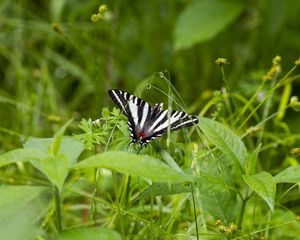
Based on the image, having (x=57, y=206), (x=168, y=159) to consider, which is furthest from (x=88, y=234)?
(x=168, y=159)

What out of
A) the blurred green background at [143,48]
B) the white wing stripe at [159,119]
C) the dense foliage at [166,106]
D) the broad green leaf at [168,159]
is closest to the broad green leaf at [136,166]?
the dense foliage at [166,106]

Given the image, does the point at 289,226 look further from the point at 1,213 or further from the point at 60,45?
the point at 60,45

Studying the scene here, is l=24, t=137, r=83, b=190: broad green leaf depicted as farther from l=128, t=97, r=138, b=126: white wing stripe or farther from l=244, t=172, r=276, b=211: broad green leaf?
l=244, t=172, r=276, b=211: broad green leaf

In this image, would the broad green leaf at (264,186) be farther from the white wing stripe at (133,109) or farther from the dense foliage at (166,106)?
the white wing stripe at (133,109)

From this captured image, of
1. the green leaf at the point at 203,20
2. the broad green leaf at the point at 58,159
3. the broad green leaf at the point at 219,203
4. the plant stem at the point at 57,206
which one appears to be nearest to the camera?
the broad green leaf at the point at 58,159

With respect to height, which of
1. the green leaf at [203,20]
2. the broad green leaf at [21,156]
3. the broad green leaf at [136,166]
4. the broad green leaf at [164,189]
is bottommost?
the broad green leaf at [164,189]

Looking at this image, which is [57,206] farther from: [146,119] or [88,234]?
[146,119]

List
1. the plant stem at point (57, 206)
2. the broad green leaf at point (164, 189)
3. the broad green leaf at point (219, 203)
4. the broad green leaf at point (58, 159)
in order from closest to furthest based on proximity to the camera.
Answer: the broad green leaf at point (58, 159), the plant stem at point (57, 206), the broad green leaf at point (164, 189), the broad green leaf at point (219, 203)
